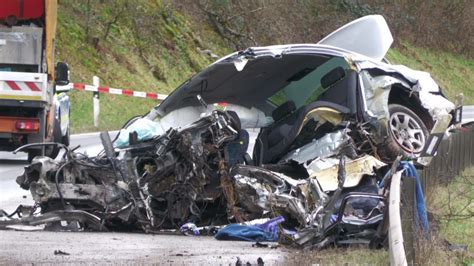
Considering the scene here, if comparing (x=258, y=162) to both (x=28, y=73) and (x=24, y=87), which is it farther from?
(x=28, y=73)

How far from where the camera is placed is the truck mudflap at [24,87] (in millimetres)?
17094

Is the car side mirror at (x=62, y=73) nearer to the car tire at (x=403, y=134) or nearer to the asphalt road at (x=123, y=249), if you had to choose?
the car tire at (x=403, y=134)

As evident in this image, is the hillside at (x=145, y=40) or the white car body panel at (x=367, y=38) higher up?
the white car body panel at (x=367, y=38)

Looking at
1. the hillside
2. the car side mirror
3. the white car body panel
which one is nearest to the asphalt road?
the white car body panel

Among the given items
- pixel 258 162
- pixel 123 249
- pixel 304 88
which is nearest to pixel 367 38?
pixel 304 88

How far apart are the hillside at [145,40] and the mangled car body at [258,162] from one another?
15264 millimetres

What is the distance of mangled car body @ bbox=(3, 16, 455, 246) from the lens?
9914 mm

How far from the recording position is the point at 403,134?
11266mm

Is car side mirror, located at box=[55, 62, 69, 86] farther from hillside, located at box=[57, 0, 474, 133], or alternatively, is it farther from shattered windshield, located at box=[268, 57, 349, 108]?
hillside, located at box=[57, 0, 474, 133]

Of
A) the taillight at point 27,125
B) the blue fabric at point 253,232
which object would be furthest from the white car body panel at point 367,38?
the taillight at point 27,125

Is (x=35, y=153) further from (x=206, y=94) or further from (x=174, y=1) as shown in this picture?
(x=174, y=1)

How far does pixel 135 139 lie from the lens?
10695mm

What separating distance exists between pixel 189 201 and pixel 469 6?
186 ft

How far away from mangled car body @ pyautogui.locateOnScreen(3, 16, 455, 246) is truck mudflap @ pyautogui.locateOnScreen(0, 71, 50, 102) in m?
6.04
